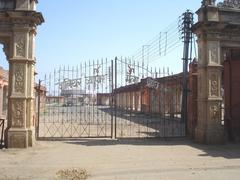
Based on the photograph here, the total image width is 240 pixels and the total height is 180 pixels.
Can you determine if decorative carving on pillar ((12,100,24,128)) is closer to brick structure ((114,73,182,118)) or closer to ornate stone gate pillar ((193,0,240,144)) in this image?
brick structure ((114,73,182,118))

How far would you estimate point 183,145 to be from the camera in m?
14.5

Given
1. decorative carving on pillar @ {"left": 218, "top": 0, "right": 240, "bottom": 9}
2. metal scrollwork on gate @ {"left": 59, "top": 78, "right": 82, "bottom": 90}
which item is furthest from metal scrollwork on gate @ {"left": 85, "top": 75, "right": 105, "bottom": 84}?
decorative carving on pillar @ {"left": 218, "top": 0, "right": 240, "bottom": 9}

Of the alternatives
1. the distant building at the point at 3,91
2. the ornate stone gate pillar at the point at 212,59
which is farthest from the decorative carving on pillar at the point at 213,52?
the distant building at the point at 3,91

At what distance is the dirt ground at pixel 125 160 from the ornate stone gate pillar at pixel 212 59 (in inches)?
29.6

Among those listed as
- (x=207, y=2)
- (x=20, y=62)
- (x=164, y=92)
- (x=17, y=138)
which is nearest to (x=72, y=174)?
(x=17, y=138)

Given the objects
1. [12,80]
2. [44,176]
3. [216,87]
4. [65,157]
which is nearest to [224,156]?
Answer: [216,87]

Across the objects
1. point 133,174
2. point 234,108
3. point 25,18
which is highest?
point 25,18

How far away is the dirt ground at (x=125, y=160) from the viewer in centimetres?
930

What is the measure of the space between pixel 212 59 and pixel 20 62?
7.34 metres

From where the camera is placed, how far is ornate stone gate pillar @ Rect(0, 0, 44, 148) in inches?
538

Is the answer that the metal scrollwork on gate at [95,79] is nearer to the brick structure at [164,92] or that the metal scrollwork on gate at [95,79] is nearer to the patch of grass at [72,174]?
the brick structure at [164,92]

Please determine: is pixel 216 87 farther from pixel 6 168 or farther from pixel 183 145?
pixel 6 168

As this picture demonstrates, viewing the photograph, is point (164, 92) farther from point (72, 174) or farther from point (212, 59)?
point (72, 174)

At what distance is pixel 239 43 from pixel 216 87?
2.05 metres
